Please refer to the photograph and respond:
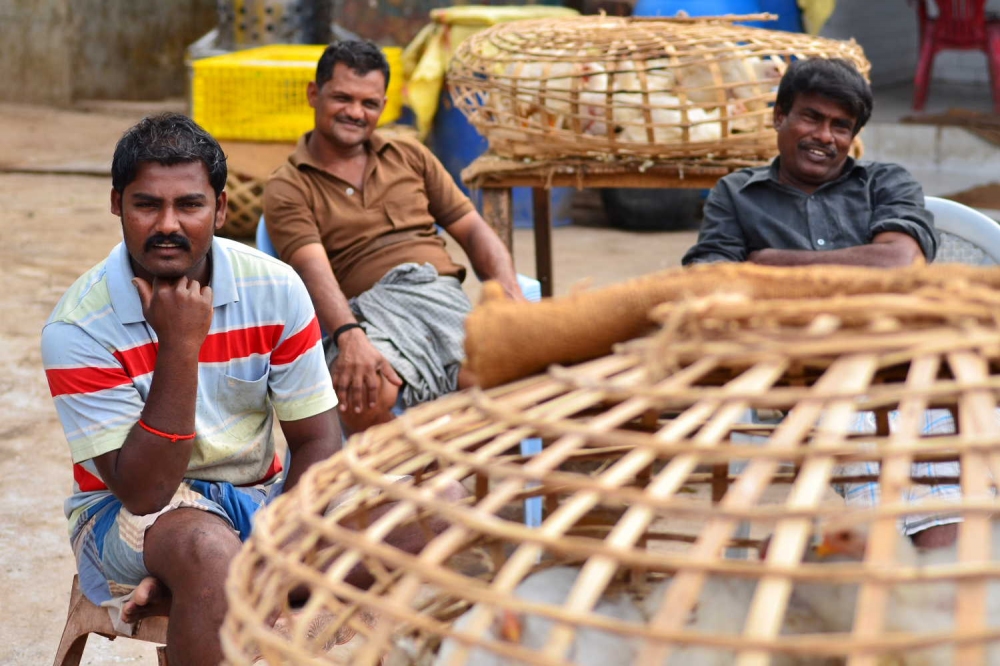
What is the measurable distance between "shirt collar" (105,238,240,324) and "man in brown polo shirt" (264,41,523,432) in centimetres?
68

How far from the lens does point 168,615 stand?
1.74 meters

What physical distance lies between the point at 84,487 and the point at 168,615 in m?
0.27

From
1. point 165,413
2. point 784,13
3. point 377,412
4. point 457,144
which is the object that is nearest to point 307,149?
point 377,412

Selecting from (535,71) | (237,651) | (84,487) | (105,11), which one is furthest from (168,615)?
(105,11)

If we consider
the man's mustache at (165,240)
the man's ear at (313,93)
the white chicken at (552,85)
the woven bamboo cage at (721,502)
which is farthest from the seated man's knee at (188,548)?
the white chicken at (552,85)

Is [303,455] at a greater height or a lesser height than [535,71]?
lesser

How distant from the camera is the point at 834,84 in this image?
2.38 metres

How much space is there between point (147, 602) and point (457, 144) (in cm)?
455

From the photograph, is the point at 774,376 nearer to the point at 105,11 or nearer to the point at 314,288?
the point at 314,288

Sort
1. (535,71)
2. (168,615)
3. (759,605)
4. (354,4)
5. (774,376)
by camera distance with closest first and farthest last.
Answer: (759,605)
(774,376)
(168,615)
(535,71)
(354,4)

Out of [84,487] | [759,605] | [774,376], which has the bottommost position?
[84,487]

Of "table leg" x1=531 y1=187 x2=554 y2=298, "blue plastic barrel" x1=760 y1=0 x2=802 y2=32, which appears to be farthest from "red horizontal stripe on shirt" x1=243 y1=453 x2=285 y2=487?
"blue plastic barrel" x1=760 y1=0 x2=802 y2=32

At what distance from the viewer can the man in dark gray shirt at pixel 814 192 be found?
2.39 meters

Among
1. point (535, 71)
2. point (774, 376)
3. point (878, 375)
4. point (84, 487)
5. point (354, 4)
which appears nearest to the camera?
point (774, 376)
